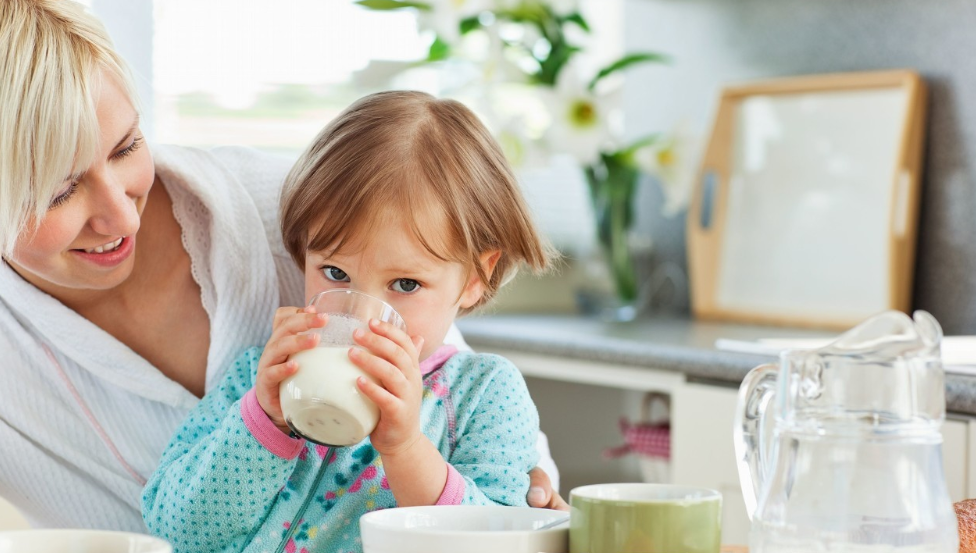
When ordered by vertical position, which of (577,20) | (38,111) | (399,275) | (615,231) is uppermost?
(577,20)

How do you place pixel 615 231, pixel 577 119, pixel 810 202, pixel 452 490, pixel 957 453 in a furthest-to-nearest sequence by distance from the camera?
pixel 615 231
pixel 577 119
pixel 810 202
pixel 957 453
pixel 452 490

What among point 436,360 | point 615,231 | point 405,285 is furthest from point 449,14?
point 405,285

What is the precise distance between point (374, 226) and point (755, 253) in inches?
66.2

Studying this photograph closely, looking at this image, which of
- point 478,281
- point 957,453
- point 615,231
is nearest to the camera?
point 478,281

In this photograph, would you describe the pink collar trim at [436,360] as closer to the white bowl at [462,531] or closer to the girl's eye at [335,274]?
the girl's eye at [335,274]

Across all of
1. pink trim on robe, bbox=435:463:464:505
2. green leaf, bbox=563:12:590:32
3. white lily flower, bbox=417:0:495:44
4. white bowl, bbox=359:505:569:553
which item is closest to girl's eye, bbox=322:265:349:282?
pink trim on robe, bbox=435:463:464:505

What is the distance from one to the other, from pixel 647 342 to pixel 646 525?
4.73 ft

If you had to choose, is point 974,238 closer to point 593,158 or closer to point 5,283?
point 593,158

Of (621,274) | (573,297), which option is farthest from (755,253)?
(573,297)

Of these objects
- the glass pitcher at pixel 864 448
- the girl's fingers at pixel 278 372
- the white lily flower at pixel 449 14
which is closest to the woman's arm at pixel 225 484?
the girl's fingers at pixel 278 372

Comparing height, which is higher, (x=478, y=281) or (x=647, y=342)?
(x=478, y=281)

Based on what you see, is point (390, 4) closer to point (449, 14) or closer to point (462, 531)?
point (449, 14)

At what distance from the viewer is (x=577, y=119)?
103 inches

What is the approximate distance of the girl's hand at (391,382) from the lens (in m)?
0.81
